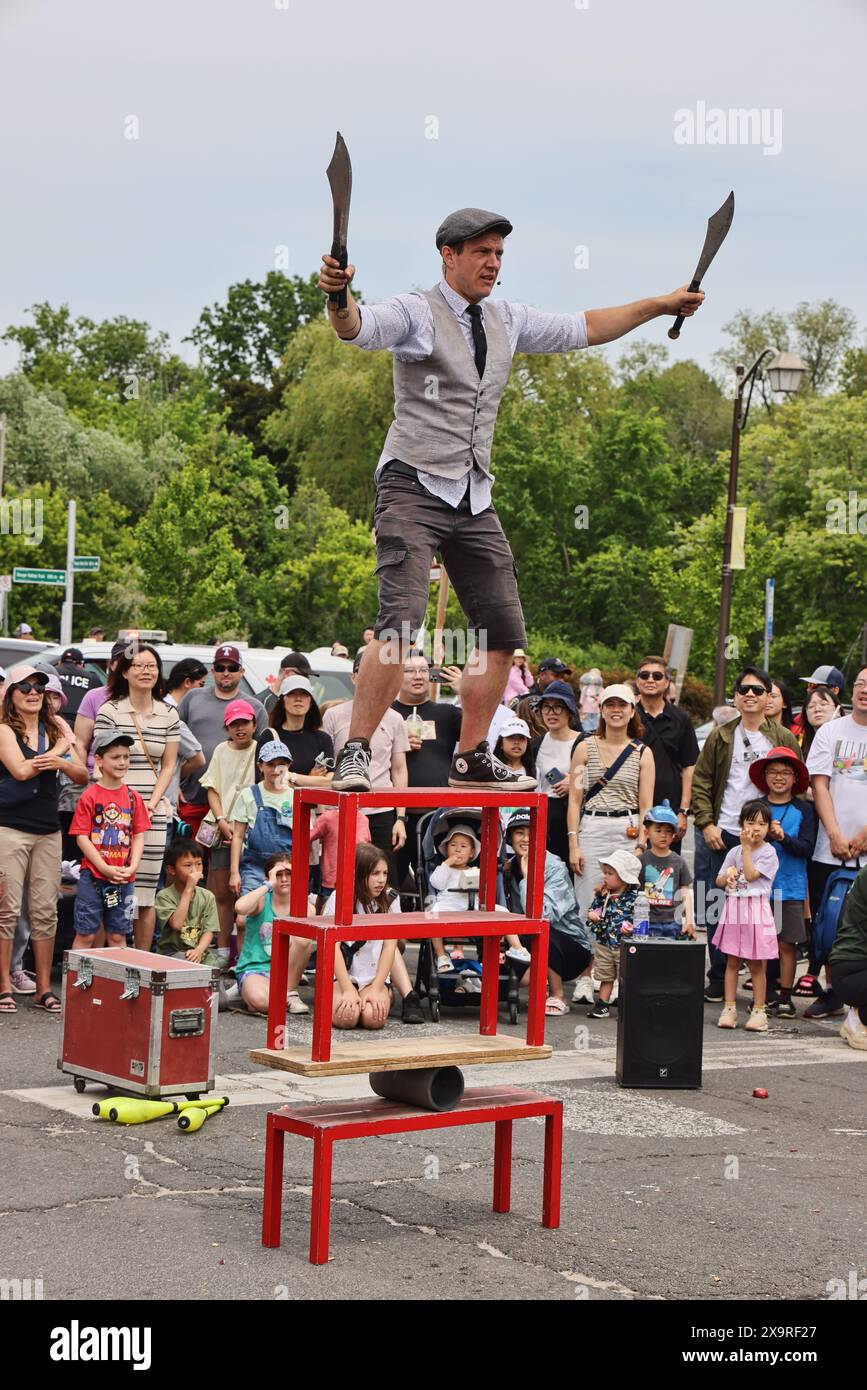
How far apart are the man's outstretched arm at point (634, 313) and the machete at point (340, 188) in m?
1.33

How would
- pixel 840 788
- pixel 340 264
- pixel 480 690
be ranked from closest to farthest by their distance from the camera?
pixel 340 264, pixel 480 690, pixel 840 788

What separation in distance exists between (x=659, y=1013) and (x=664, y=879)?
189 centimetres

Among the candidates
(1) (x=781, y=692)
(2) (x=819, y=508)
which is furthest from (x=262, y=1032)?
(2) (x=819, y=508)

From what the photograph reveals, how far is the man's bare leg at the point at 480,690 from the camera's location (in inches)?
254

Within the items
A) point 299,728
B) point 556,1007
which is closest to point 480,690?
point 556,1007

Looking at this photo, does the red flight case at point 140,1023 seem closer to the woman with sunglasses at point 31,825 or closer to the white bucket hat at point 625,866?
the woman with sunglasses at point 31,825

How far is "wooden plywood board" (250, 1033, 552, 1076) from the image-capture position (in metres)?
5.77

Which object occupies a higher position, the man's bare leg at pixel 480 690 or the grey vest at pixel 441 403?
the grey vest at pixel 441 403

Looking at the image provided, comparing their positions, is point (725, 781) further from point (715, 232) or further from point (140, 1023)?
point (715, 232)

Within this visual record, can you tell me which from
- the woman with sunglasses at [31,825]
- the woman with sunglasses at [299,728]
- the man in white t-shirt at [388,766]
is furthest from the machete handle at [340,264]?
the woman with sunglasses at [299,728]

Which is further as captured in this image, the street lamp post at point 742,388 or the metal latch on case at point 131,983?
the street lamp post at point 742,388

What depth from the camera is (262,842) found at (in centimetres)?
1073
